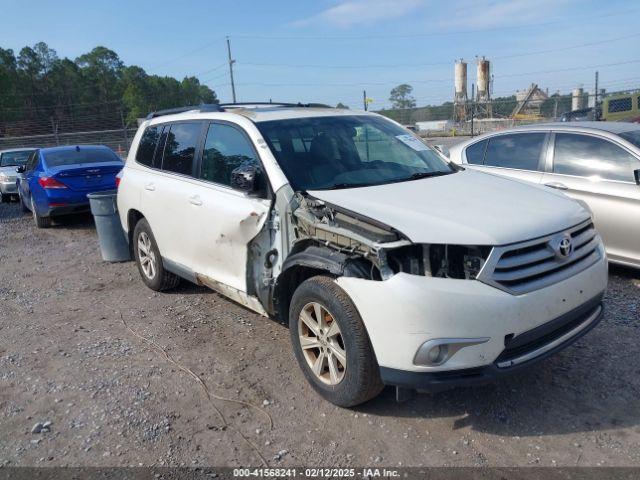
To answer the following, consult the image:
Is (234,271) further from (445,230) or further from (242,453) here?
(445,230)

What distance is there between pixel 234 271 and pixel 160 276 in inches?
66.6

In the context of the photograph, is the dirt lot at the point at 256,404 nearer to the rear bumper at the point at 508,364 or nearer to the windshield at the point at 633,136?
the rear bumper at the point at 508,364

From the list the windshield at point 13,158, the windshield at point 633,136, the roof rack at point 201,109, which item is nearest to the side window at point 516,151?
the windshield at point 633,136

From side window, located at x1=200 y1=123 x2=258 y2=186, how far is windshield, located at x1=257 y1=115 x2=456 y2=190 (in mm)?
211

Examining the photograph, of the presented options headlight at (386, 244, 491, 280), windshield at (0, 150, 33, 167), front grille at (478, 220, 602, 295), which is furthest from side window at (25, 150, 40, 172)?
front grille at (478, 220, 602, 295)

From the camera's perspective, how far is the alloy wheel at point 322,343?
333 cm

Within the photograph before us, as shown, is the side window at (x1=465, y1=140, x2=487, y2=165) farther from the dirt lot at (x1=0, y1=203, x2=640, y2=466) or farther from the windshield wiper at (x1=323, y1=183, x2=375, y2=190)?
the windshield wiper at (x1=323, y1=183, x2=375, y2=190)

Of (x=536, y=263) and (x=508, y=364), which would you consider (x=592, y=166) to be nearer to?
(x=536, y=263)

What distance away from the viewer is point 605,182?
5.46m

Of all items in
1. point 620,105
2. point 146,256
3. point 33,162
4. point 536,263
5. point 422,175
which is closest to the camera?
point 536,263

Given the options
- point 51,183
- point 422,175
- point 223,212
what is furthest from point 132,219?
point 51,183

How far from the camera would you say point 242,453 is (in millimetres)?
3068

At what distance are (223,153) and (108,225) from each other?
359 centimetres

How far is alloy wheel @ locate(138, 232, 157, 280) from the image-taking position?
5.74 meters
